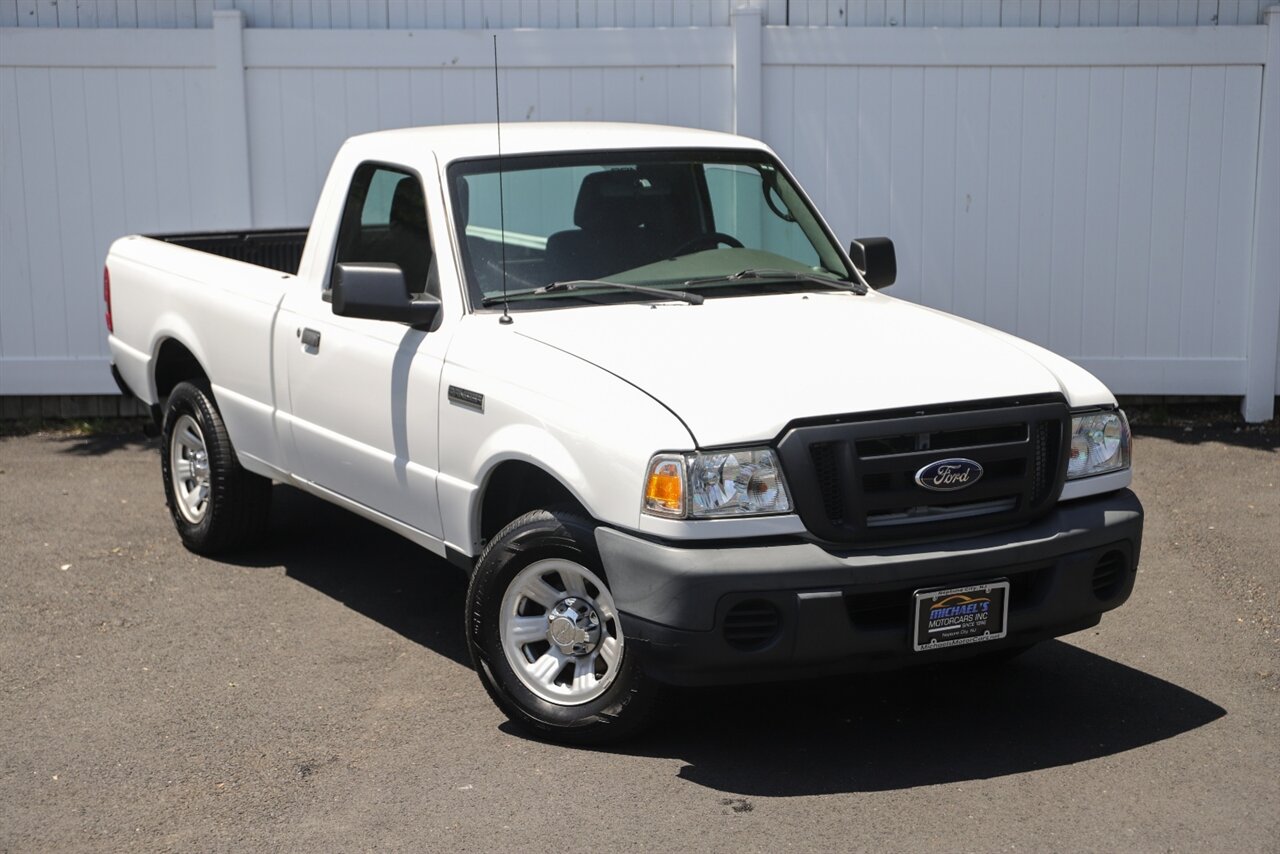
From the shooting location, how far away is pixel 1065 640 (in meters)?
6.29

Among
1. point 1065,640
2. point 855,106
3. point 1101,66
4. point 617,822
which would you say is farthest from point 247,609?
point 1101,66

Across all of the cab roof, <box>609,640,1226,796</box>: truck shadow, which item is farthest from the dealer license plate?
the cab roof

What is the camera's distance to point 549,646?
5.35m

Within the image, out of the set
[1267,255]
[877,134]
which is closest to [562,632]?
[877,134]

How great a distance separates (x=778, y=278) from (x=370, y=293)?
1554mm

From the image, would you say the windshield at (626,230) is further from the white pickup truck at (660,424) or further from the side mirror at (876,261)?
the side mirror at (876,261)

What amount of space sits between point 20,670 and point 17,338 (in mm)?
4763

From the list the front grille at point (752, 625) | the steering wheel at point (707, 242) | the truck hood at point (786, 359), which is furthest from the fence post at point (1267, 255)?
the front grille at point (752, 625)

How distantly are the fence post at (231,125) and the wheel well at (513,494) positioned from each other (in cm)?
518

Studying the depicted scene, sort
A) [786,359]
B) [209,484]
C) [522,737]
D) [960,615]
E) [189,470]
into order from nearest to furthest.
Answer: [960,615] < [786,359] < [522,737] < [209,484] < [189,470]

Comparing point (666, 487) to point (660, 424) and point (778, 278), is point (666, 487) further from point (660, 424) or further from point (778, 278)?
point (778, 278)

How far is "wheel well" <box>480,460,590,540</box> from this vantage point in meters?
5.39

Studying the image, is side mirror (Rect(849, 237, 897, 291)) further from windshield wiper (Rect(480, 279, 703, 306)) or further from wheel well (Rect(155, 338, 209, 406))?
wheel well (Rect(155, 338, 209, 406))

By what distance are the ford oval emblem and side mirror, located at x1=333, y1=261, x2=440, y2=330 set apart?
6.21 ft
